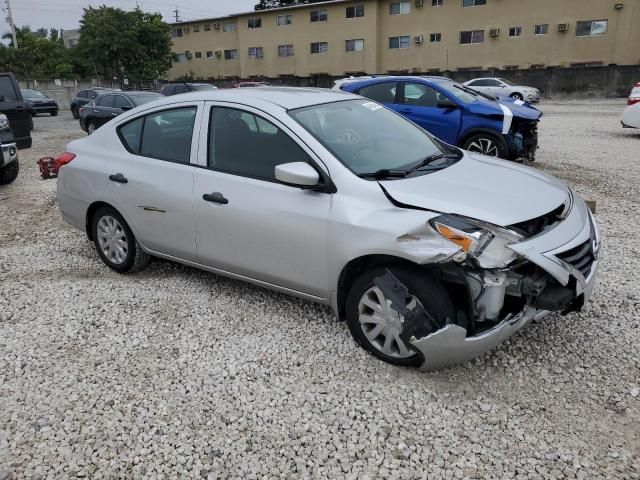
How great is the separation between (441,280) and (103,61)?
46763mm

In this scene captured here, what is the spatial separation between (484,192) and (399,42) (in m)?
38.9

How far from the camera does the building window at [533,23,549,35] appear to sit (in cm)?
3341

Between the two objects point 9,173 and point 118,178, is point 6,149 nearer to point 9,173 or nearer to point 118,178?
point 9,173

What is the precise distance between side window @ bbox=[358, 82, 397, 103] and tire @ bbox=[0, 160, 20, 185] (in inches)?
249

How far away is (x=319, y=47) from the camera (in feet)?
137

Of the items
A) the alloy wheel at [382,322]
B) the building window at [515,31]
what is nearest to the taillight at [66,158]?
the alloy wheel at [382,322]

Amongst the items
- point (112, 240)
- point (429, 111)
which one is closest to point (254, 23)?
point (429, 111)

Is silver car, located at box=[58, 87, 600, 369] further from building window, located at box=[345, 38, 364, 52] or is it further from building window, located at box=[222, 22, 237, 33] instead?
building window, located at box=[222, 22, 237, 33]

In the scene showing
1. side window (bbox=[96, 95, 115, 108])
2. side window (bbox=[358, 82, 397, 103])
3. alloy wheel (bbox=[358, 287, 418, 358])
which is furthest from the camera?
side window (bbox=[96, 95, 115, 108])

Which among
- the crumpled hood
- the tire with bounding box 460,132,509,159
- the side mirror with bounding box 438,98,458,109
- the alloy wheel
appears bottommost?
the alloy wheel

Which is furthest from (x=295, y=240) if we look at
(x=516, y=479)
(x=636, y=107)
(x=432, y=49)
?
(x=432, y=49)

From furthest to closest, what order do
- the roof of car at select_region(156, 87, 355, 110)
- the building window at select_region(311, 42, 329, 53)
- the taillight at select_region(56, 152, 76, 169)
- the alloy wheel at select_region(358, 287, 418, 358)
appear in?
the building window at select_region(311, 42, 329, 53)
the taillight at select_region(56, 152, 76, 169)
the roof of car at select_region(156, 87, 355, 110)
the alloy wheel at select_region(358, 287, 418, 358)

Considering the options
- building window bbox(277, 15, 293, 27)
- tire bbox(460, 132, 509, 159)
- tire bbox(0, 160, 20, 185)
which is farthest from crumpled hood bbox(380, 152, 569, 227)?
building window bbox(277, 15, 293, 27)

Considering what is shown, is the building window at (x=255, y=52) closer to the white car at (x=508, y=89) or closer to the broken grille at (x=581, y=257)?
the white car at (x=508, y=89)
